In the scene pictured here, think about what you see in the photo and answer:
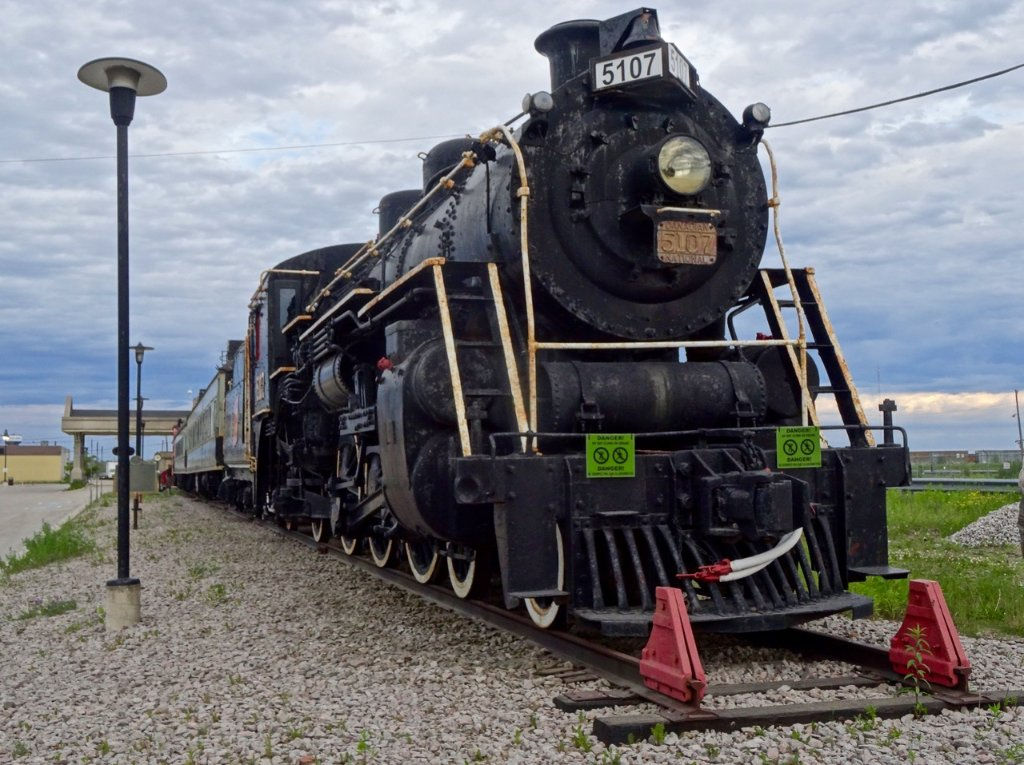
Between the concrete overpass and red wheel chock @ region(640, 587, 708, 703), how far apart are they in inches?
2124

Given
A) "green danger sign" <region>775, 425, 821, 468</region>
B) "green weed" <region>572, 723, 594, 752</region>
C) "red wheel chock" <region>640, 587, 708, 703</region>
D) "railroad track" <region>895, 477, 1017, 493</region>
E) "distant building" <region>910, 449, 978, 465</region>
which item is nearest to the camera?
"green weed" <region>572, 723, 594, 752</region>

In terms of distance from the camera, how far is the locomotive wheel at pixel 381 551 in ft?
29.7

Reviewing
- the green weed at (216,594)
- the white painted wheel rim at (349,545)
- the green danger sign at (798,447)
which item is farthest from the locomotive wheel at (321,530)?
the green danger sign at (798,447)

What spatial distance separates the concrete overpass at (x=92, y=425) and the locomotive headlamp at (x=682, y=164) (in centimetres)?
5308

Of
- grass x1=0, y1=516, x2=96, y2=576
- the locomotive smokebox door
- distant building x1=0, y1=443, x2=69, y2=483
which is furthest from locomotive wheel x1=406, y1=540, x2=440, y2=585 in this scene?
distant building x1=0, y1=443, x2=69, y2=483

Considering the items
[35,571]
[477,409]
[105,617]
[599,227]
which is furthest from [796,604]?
[35,571]

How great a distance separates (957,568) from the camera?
932 centimetres

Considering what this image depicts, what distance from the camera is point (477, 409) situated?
566cm

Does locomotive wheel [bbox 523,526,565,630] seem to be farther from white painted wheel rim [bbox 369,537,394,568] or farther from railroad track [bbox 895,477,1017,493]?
railroad track [bbox 895,477,1017,493]

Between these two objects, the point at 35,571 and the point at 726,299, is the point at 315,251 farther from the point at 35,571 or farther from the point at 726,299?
the point at 726,299

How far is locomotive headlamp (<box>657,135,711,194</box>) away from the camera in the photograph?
586cm

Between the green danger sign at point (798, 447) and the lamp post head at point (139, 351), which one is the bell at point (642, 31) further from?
the lamp post head at point (139, 351)

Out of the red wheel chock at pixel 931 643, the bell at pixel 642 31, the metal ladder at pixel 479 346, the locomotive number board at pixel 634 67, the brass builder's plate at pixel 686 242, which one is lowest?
the red wheel chock at pixel 931 643

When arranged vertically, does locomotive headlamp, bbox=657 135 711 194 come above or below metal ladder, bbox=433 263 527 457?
above
